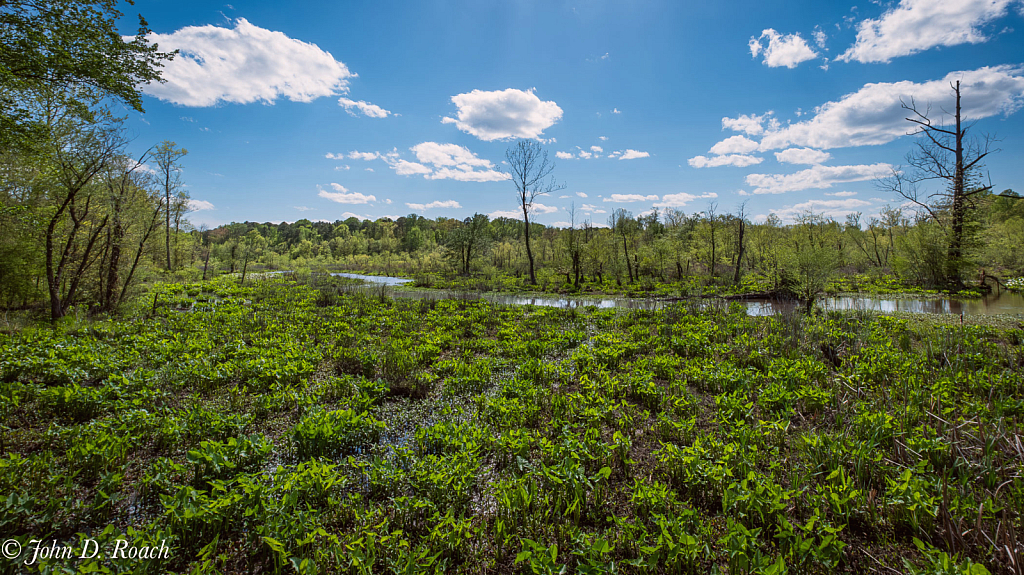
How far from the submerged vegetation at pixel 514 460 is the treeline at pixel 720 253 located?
11.3 meters

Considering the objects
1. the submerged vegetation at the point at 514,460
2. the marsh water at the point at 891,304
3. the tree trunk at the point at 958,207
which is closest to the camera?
the submerged vegetation at the point at 514,460

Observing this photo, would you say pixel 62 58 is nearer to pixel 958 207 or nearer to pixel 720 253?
pixel 958 207

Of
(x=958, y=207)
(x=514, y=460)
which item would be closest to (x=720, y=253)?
(x=958, y=207)

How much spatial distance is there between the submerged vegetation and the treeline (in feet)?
37.2

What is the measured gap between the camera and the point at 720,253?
1449 inches

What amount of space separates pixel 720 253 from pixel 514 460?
39.4m

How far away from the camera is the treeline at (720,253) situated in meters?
21.2

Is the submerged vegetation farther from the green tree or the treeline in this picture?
the treeline

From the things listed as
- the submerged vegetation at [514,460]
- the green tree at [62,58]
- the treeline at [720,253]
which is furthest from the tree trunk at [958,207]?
the green tree at [62,58]

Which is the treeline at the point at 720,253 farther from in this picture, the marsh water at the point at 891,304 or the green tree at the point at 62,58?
the green tree at the point at 62,58

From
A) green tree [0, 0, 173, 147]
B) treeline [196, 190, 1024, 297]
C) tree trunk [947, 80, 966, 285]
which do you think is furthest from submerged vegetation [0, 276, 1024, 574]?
tree trunk [947, 80, 966, 285]

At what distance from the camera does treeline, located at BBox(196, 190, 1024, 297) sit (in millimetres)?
21219

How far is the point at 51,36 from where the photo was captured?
736 centimetres

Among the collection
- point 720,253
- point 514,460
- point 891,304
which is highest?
point 720,253
